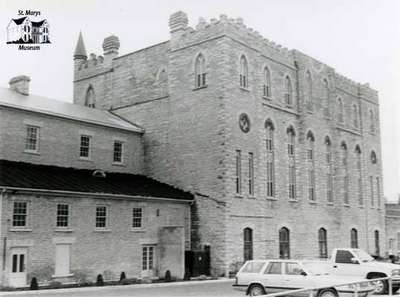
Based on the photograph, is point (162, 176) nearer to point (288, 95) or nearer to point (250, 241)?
point (250, 241)

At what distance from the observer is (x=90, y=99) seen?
44.7 metres

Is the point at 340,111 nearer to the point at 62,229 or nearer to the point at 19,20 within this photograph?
the point at 62,229

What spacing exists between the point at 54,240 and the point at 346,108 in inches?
1218

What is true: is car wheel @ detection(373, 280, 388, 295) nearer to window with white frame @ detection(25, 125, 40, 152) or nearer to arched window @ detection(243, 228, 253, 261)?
arched window @ detection(243, 228, 253, 261)

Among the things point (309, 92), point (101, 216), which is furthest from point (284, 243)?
point (101, 216)

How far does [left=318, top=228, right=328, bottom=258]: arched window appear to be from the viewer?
42.4m

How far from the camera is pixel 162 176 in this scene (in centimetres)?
3738

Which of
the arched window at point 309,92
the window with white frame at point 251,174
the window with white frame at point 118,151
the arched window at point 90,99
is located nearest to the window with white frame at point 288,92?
the arched window at point 309,92

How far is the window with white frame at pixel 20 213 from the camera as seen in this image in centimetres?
2586

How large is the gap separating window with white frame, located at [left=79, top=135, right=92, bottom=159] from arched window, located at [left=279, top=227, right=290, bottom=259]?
1416 cm

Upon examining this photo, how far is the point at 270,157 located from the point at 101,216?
45.5ft

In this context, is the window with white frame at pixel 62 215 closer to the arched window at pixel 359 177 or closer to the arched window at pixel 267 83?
the arched window at pixel 267 83

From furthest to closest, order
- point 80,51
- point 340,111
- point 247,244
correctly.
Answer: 1. point 340,111
2. point 80,51
3. point 247,244

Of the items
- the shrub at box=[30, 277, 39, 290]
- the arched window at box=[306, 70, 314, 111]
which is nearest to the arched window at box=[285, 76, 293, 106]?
the arched window at box=[306, 70, 314, 111]
